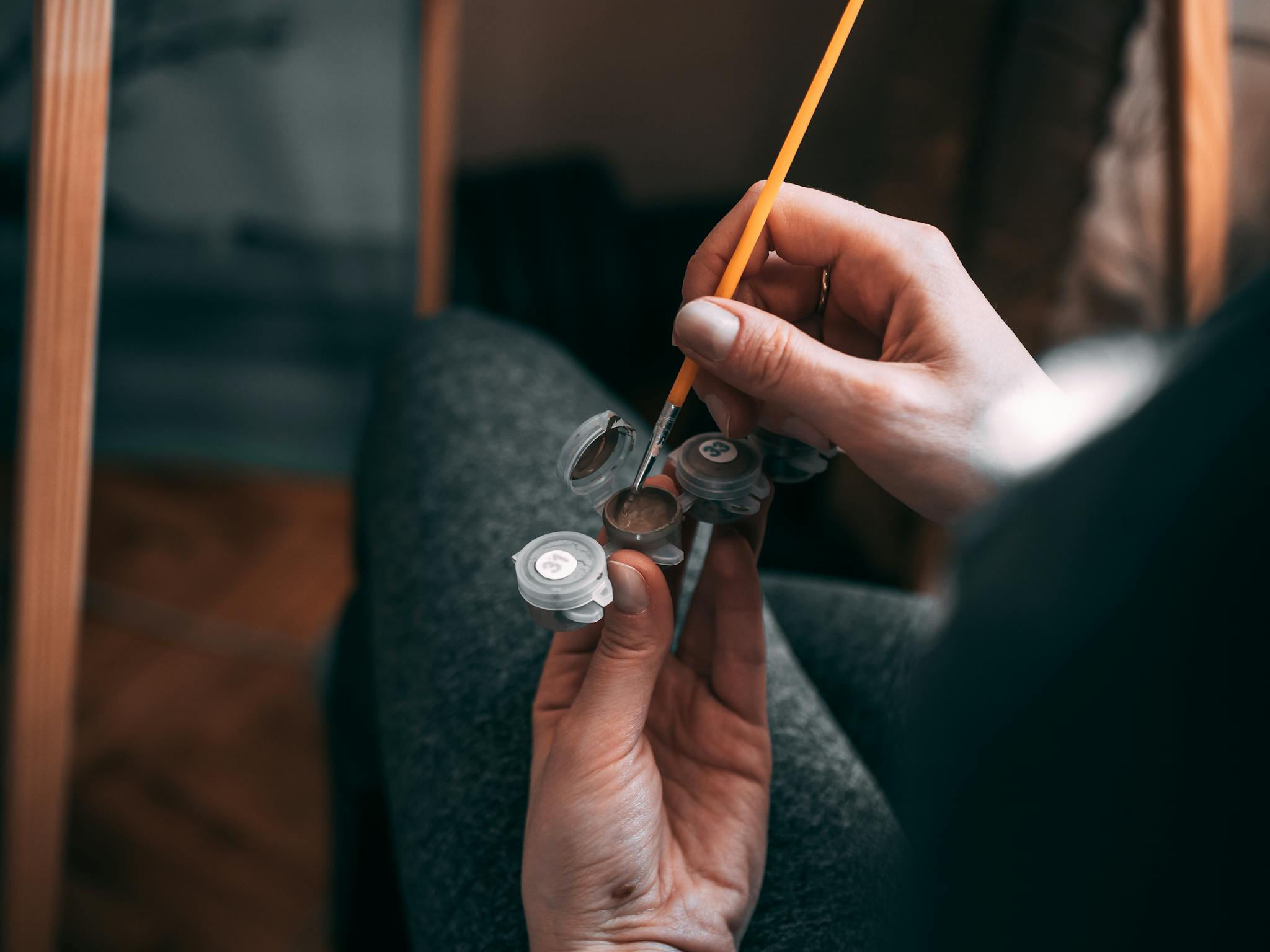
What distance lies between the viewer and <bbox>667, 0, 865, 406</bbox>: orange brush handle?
12.8 inches

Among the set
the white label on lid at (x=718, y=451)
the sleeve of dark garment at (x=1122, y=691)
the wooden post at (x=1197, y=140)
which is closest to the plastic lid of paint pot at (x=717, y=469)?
the white label on lid at (x=718, y=451)

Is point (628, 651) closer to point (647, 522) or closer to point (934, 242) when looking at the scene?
point (647, 522)

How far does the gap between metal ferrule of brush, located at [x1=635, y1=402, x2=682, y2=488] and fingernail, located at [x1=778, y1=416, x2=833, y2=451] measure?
0.14 feet

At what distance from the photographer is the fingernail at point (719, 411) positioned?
0.37 m

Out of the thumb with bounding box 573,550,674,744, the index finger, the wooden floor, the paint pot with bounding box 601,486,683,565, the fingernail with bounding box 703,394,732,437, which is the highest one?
the index finger

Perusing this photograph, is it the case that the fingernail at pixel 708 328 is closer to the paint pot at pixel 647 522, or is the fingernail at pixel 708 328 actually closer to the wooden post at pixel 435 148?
the paint pot at pixel 647 522

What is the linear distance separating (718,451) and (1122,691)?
0.20 meters

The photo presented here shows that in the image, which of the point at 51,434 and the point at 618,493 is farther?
the point at 51,434

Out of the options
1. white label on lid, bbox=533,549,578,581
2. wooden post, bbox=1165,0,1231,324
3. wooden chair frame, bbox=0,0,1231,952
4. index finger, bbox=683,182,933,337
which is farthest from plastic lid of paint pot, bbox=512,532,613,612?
wooden post, bbox=1165,0,1231,324

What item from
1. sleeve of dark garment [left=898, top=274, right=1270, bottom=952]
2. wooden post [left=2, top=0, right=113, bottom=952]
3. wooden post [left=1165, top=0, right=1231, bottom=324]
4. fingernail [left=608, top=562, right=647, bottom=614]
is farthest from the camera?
wooden post [left=1165, top=0, right=1231, bottom=324]

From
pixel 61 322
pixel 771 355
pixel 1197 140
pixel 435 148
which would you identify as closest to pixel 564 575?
pixel 771 355

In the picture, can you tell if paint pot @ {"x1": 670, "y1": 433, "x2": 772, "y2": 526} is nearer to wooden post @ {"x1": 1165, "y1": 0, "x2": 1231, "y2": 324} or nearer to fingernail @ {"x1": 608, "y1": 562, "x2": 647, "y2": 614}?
fingernail @ {"x1": 608, "y1": 562, "x2": 647, "y2": 614}

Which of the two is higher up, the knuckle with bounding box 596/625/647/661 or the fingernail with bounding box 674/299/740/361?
the fingernail with bounding box 674/299/740/361

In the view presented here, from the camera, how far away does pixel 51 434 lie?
1.62 feet
